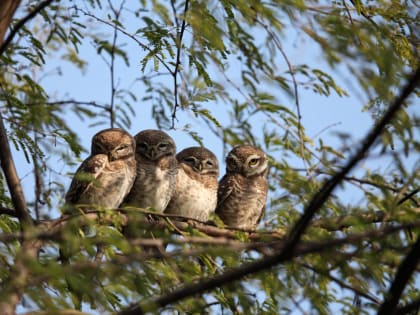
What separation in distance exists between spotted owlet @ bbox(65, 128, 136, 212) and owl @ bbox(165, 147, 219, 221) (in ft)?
1.83

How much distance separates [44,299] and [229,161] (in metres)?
4.76

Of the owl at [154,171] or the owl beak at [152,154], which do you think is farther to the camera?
the owl beak at [152,154]

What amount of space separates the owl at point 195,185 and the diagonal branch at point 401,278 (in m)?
4.00

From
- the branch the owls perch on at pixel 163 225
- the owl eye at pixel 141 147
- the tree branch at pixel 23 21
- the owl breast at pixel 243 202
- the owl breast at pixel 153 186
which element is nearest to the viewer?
the branch the owls perch on at pixel 163 225

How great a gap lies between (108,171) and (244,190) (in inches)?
60.5

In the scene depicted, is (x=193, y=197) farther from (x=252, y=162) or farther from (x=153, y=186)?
(x=252, y=162)

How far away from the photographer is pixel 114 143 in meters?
6.29

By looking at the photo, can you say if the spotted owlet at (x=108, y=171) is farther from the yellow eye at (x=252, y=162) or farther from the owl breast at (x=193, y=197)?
the yellow eye at (x=252, y=162)

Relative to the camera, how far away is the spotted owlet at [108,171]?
6.04 metres

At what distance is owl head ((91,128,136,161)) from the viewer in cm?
625

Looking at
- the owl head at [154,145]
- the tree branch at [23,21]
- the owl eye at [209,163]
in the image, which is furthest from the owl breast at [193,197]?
the tree branch at [23,21]

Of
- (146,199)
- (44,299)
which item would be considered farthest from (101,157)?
(44,299)

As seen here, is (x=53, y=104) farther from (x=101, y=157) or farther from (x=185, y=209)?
(x=185, y=209)

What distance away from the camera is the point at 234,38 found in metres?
5.88
